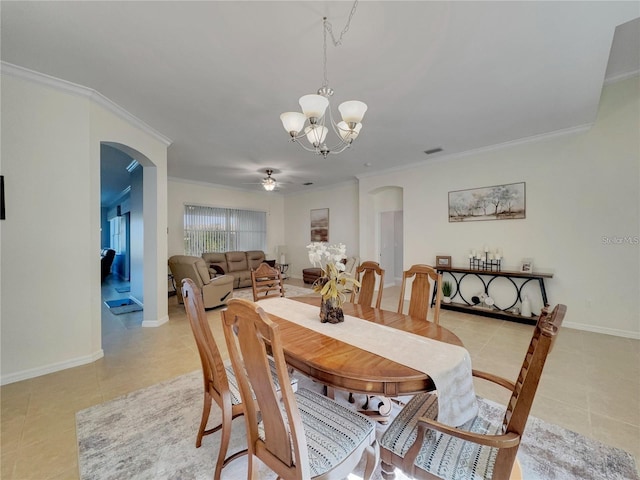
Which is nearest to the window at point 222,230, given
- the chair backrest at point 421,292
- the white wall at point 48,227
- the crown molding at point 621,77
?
the white wall at point 48,227

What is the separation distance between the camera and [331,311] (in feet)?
6.22

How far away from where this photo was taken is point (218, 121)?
3590mm

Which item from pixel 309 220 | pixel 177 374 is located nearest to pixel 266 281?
pixel 177 374

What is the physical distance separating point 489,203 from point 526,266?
1.19m

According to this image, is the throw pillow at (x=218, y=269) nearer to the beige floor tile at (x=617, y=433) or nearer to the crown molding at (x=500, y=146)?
the crown molding at (x=500, y=146)

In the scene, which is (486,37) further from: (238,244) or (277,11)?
(238,244)

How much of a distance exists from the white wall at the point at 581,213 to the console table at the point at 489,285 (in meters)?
0.24

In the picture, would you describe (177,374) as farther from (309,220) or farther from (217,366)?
(309,220)

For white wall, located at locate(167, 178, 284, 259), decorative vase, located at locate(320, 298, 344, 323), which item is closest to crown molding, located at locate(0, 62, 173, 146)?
decorative vase, located at locate(320, 298, 344, 323)

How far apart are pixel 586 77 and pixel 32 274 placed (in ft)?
18.8

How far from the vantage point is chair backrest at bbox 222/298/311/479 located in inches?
37.0

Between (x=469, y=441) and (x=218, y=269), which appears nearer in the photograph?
(x=469, y=441)

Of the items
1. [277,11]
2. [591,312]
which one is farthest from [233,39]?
[591,312]

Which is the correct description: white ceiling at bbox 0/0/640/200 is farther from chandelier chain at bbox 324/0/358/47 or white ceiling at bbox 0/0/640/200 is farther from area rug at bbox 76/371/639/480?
area rug at bbox 76/371/639/480
